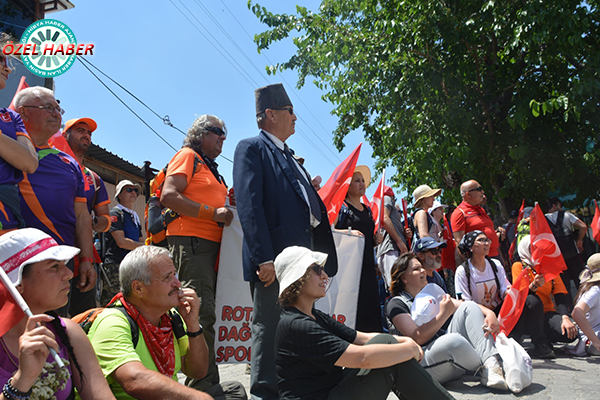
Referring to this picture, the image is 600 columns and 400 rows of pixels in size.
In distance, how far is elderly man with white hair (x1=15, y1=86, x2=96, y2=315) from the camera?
128 inches

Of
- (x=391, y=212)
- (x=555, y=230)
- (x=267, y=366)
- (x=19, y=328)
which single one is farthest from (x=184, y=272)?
(x=555, y=230)

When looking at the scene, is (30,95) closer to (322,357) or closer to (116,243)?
(322,357)

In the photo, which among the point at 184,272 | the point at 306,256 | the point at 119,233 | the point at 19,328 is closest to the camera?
Answer: the point at 19,328

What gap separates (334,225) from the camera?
217 inches

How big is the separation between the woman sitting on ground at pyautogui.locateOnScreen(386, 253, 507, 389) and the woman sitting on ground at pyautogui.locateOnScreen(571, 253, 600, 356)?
1.68 metres

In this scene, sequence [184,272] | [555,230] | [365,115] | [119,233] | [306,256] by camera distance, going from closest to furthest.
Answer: [306,256] < [184,272] < [119,233] < [555,230] < [365,115]

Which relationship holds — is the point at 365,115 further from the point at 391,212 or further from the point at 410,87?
the point at 391,212

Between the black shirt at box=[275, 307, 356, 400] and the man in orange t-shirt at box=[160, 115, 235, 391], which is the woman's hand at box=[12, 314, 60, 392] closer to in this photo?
the black shirt at box=[275, 307, 356, 400]

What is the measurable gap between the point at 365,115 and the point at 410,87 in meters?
3.40

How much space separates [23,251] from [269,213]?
1678 millimetres

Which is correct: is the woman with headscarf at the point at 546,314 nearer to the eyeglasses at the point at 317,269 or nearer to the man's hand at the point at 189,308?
the eyeglasses at the point at 317,269

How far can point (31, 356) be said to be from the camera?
5.65 ft

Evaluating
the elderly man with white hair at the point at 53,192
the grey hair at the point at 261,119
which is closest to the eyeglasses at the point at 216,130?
the grey hair at the point at 261,119

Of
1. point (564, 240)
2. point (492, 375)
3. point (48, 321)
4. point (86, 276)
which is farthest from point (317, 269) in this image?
point (564, 240)
